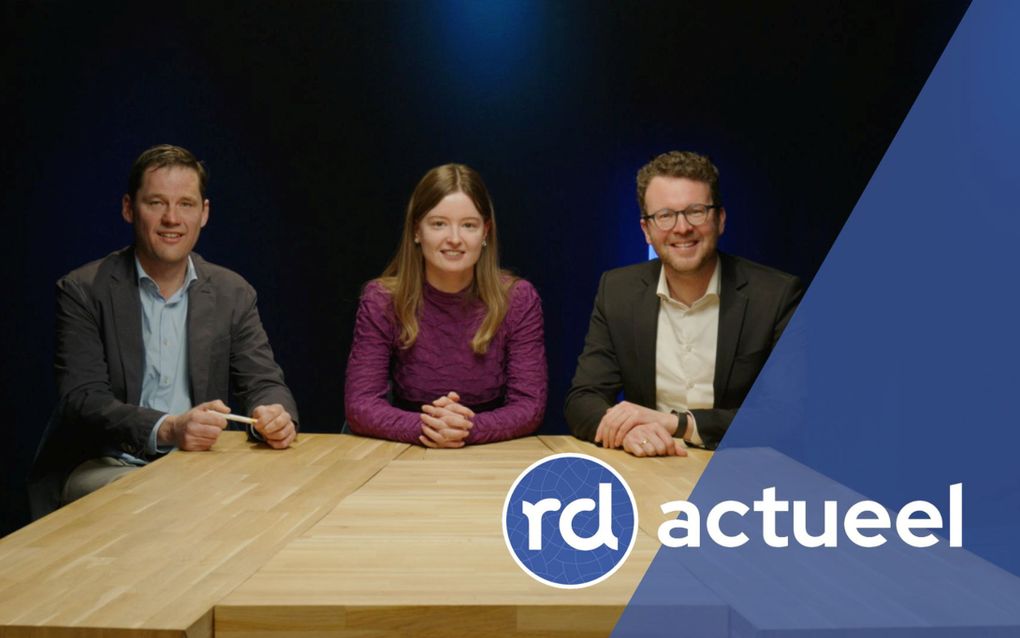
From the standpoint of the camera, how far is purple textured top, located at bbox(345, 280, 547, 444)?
9.71ft

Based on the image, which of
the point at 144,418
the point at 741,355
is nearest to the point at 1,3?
the point at 144,418

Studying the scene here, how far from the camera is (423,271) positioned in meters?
3.08

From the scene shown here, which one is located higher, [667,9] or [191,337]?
[667,9]

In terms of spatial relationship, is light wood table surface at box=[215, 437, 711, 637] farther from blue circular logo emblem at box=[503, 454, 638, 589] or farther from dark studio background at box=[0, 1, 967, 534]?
dark studio background at box=[0, 1, 967, 534]

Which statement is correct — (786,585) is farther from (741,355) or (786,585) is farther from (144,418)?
(144,418)

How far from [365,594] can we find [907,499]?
355 cm

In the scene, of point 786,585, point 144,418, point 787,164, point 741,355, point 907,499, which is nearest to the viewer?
point 786,585

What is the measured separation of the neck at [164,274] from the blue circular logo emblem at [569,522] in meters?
1.40

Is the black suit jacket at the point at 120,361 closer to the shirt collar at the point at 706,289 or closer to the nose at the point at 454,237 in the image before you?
the nose at the point at 454,237

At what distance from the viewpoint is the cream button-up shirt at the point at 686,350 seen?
3016 mm

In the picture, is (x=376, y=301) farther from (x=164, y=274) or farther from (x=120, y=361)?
(x=120, y=361)

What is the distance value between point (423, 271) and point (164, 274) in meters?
0.79

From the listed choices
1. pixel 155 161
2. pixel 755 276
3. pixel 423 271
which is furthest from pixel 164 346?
pixel 755 276

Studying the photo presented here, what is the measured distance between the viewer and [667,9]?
4.52 meters
